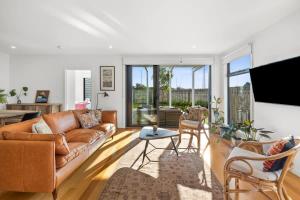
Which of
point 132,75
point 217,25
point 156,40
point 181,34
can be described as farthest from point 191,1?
point 132,75

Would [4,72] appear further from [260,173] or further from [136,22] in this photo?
[260,173]

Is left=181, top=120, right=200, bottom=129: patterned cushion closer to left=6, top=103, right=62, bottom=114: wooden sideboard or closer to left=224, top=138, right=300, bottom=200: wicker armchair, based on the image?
left=224, top=138, right=300, bottom=200: wicker armchair

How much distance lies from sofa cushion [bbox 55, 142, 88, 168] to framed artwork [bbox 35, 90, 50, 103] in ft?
13.1

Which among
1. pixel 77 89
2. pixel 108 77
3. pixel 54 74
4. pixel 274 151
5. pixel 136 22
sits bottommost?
pixel 274 151

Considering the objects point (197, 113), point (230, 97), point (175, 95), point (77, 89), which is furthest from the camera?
point (77, 89)

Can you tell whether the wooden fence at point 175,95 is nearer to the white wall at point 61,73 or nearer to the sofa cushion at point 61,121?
the white wall at point 61,73

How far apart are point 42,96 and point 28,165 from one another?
472 centimetres

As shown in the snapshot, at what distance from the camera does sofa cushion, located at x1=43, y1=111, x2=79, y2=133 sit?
331 centimetres

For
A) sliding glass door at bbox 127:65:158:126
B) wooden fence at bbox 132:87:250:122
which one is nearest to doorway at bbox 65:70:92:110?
sliding glass door at bbox 127:65:158:126

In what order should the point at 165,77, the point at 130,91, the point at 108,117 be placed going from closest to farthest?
the point at 108,117, the point at 130,91, the point at 165,77

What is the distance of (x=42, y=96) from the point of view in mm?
6137

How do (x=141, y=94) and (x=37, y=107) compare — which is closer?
(x=37, y=107)

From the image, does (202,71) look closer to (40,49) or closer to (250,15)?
(250,15)

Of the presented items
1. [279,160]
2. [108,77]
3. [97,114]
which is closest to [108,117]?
[97,114]
